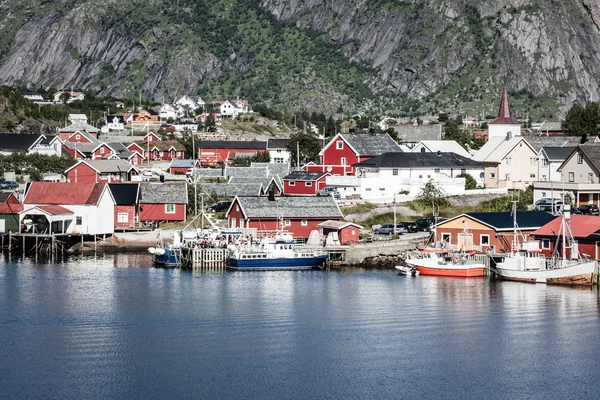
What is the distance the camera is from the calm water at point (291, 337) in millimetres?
38062

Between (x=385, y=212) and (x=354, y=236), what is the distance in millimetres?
8266

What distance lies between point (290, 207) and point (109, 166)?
3114 centimetres

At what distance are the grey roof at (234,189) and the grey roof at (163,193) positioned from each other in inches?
233

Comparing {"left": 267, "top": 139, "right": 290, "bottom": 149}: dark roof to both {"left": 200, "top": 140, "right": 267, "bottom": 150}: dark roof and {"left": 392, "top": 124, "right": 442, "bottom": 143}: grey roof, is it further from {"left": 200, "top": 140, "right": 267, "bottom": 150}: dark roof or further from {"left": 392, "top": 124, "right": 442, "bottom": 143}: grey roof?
{"left": 392, "top": 124, "right": 442, "bottom": 143}: grey roof

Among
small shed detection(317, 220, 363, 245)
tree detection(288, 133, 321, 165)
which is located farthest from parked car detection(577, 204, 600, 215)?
tree detection(288, 133, 321, 165)

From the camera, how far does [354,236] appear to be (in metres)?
68.7

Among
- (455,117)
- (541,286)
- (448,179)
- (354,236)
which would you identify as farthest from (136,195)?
(455,117)

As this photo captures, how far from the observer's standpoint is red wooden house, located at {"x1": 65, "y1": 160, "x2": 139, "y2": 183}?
92250mm

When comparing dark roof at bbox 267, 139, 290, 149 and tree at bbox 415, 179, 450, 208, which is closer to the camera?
tree at bbox 415, 179, 450, 208

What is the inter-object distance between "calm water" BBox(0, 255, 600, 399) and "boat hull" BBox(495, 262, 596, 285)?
103cm

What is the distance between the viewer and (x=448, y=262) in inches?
2446

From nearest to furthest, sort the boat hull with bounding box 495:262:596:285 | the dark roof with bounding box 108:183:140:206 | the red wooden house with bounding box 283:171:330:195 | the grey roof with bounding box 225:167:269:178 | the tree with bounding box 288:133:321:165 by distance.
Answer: the boat hull with bounding box 495:262:596:285
the dark roof with bounding box 108:183:140:206
the red wooden house with bounding box 283:171:330:195
the grey roof with bounding box 225:167:269:178
the tree with bounding box 288:133:321:165

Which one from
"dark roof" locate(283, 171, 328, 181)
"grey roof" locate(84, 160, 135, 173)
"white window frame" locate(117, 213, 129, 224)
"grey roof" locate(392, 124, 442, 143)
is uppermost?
"grey roof" locate(392, 124, 442, 143)

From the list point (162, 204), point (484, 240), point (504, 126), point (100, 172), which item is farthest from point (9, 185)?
point (504, 126)
